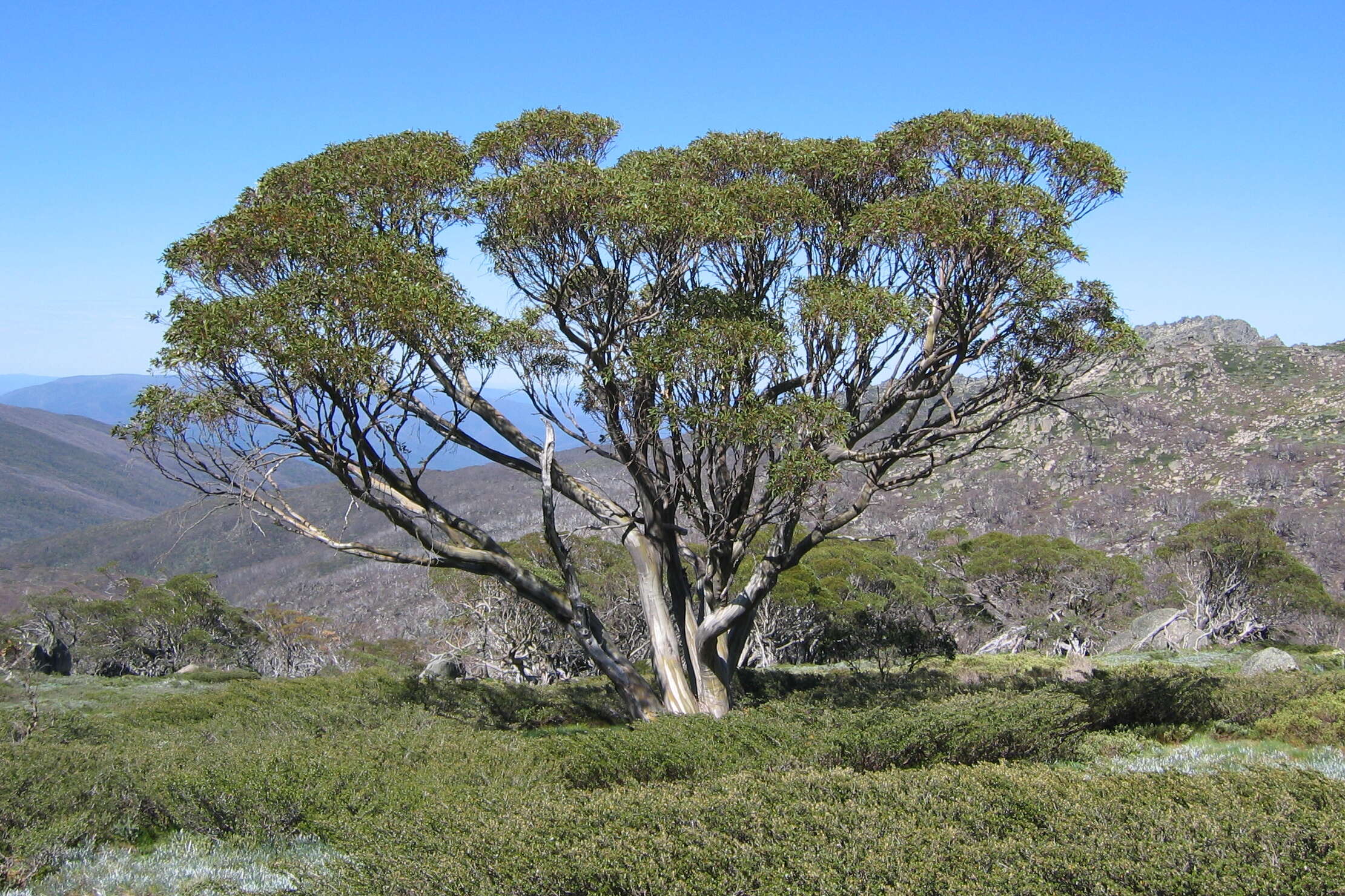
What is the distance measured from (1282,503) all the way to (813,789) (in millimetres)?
62742

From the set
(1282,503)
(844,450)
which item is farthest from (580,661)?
(1282,503)

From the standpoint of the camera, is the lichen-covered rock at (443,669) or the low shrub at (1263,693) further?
the lichen-covered rock at (443,669)

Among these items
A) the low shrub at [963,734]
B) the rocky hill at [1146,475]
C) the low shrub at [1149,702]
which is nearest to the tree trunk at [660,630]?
the low shrub at [963,734]

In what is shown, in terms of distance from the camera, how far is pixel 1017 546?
129 ft

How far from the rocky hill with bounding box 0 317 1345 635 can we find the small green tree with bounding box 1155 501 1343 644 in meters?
11.8

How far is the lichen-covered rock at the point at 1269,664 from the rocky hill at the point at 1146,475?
101 ft

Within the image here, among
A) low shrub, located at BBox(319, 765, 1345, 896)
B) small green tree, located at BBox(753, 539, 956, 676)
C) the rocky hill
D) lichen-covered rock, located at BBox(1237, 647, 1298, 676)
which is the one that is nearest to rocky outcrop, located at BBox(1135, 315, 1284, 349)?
the rocky hill

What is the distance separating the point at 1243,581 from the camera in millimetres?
37094

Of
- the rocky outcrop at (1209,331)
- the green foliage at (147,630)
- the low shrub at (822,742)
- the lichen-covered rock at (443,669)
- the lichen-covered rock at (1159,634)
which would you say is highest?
the rocky outcrop at (1209,331)

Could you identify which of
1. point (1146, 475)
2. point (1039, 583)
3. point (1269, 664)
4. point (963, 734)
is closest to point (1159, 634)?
point (1039, 583)

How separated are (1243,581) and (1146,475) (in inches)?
1361

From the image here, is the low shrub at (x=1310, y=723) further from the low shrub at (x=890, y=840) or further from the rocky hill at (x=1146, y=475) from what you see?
the rocky hill at (x=1146, y=475)

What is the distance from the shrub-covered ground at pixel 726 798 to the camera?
188 inches

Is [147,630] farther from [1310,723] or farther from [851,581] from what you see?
[1310,723]
